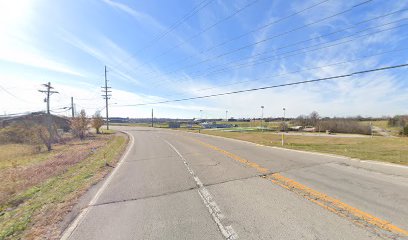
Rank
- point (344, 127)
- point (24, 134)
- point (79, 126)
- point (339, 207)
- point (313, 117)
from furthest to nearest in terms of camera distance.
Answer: point (313, 117), point (344, 127), point (79, 126), point (24, 134), point (339, 207)

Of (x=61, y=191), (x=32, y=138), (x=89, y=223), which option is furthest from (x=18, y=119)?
(x=89, y=223)

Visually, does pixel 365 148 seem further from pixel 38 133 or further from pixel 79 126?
pixel 79 126

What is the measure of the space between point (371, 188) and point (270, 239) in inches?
170

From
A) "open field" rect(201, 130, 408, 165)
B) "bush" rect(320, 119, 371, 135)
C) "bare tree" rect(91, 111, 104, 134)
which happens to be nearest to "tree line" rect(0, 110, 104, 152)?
"bare tree" rect(91, 111, 104, 134)

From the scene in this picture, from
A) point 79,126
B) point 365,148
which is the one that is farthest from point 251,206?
point 79,126

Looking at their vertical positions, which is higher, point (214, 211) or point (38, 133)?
point (38, 133)

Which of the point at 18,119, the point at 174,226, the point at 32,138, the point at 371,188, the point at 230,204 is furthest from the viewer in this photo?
the point at 18,119

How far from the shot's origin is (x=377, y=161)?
10211mm

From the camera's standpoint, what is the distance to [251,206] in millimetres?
5066

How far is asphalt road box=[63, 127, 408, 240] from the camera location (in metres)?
3.94

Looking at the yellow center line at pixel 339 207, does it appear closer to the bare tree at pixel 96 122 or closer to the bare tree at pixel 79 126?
the bare tree at pixel 79 126

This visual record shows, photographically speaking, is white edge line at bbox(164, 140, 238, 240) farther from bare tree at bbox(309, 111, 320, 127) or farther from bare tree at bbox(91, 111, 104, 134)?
bare tree at bbox(309, 111, 320, 127)

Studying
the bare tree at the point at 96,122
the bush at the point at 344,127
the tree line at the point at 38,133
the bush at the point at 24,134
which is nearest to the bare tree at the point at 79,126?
the tree line at the point at 38,133

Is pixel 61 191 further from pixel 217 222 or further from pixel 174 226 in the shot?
pixel 217 222
